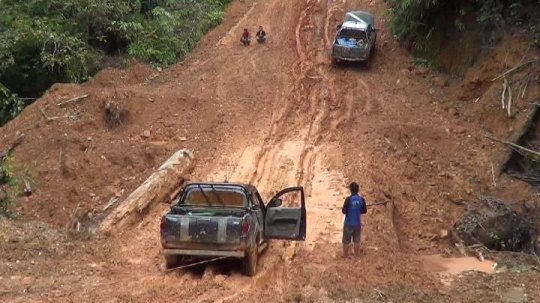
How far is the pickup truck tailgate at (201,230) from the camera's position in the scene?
10617 millimetres

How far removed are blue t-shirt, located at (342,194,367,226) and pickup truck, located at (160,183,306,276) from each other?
841 mm

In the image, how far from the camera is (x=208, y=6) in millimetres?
30203

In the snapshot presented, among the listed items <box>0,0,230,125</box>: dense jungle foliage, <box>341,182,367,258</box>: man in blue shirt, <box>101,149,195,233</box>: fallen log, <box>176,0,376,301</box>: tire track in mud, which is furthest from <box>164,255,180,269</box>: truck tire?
<box>0,0,230,125</box>: dense jungle foliage

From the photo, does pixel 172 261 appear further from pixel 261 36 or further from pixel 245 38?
pixel 261 36

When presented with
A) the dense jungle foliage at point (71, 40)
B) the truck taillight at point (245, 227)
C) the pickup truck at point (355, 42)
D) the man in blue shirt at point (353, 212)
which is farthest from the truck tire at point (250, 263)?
the pickup truck at point (355, 42)

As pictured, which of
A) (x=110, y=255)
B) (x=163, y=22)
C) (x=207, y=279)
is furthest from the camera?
(x=163, y=22)

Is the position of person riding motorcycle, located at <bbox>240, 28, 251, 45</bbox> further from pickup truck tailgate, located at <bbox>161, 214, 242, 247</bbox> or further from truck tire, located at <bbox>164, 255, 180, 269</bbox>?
pickup truck tailgate, located at <bbox>161, 214, 242, 247</bbox>

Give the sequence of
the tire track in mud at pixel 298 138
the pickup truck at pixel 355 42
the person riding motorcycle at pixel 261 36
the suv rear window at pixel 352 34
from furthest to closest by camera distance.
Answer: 1. the person riding motorcycle at pixel 261 36
2. the suv rear window at pixel 352 34
3. the pickup truck at pixel 355 42
4. the tire track in mud at pixel 298 138

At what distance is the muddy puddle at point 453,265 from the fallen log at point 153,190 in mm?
6024

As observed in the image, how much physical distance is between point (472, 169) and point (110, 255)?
955cm

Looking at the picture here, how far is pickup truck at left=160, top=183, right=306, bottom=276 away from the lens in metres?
10.7

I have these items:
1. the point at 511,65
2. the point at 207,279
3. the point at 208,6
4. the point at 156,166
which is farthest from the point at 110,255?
the point at 208,6

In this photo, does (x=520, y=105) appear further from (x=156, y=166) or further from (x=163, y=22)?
(x=163, y=22)

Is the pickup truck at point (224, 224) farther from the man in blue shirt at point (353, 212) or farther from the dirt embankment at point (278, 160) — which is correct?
the man in blue shirt at point (353, 212)
